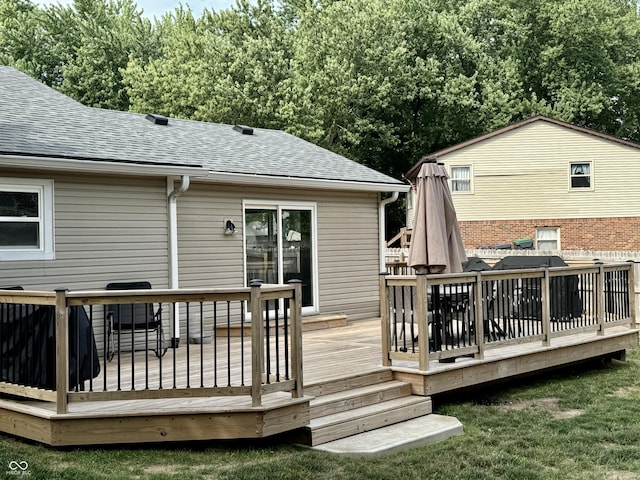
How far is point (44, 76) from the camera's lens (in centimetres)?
3083

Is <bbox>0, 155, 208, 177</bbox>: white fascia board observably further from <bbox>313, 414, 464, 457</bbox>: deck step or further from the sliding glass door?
<bbox>313, 414, 464, 457</bbox>: deck step

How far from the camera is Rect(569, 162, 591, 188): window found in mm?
23328

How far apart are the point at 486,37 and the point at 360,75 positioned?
8.93m

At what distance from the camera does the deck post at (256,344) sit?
16.7 feet

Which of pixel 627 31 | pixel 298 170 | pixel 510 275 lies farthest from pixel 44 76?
pixel 510 275

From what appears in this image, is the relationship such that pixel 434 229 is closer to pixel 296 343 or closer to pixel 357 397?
pixel 357 397

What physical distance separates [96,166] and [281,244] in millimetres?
3232

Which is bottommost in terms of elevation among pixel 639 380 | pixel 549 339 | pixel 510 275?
pixel 639 380

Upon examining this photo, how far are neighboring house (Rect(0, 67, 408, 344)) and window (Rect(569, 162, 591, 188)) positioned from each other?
13879mm

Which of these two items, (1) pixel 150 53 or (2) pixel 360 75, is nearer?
(2) pixel 360 75

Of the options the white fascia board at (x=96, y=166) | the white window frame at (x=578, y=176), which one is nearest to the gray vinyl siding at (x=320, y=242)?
the white fascia board at (x=96, y=166)

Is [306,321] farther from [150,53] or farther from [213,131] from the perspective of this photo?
[150,53]

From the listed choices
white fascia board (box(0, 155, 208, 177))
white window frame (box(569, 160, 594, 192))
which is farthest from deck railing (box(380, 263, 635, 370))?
white window frame (box(569, 160, 594, 192))

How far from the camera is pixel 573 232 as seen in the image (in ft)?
76.8
